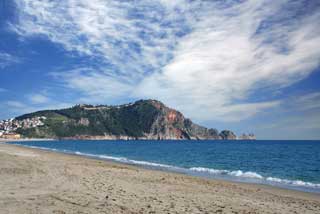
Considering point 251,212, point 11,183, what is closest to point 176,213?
point 251,212

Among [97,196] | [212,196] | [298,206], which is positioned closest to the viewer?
[97,196]

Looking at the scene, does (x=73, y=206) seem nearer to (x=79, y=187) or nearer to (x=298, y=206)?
(x=79, y=187)

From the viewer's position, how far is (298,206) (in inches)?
470

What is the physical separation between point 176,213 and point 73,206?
3.19 metres

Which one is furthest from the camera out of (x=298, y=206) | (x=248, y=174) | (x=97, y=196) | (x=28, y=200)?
(x=248, y=174)

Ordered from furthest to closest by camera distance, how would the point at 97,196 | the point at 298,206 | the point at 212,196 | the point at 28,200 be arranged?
the point at 212,196 < the point at 298,206 < the point at 97,196 < the point at 28,200

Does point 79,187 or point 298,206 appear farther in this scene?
point 79,187

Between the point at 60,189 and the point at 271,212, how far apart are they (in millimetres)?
8119

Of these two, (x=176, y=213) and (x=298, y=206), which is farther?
(x=298, y=206)

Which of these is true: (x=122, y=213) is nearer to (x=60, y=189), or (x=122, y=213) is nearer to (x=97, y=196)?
(x=97, y=196)

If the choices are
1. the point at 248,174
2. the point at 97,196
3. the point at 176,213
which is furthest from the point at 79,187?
the point at 248,174

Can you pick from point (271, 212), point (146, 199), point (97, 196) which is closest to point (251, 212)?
point (271, 212)

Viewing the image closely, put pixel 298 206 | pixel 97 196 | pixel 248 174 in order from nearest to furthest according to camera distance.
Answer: pixel 97 196
pixel 298 206
pixel 248 174

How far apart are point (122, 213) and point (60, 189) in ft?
15.0
